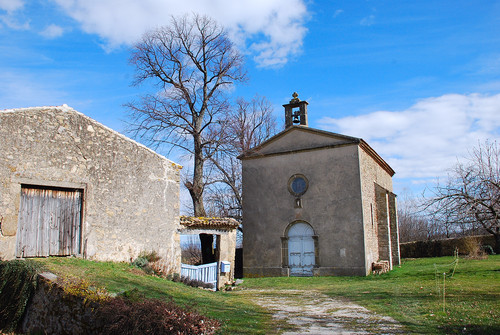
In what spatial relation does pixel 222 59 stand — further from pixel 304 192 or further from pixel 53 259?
pixel 53 259

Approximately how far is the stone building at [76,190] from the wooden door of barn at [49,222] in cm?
2

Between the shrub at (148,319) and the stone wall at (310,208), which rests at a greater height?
the stone wall at (310,208)

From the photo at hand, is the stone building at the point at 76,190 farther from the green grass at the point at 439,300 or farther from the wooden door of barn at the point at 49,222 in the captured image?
the green grass at the point at 439,300

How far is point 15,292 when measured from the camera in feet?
28.2

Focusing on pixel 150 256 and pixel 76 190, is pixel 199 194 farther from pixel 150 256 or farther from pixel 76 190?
pixel 76 190

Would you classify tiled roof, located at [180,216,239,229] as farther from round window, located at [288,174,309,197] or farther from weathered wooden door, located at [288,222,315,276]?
round window, located at [288,174,309,197]

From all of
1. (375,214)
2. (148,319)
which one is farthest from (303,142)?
(148,319)

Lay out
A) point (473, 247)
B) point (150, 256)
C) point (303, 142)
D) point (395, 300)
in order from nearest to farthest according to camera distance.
Result: 1. point (395, 300)
2. point (150, 256)
3. point (303, 142)
4. point (473, 247)

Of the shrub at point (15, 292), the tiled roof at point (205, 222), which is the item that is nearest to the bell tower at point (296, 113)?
the tiled roof at point (205, 222)

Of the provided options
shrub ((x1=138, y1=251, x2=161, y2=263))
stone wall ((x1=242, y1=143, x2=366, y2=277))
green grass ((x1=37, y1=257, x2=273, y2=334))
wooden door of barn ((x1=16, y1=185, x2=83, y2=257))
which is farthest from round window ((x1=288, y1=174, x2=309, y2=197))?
wooden door of barn ((x1=16, y1=185, x2=83, y2=257))

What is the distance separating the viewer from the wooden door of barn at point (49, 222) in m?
10.6

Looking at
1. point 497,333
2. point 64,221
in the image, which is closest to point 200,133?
point 64,221

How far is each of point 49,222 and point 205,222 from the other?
6.15m

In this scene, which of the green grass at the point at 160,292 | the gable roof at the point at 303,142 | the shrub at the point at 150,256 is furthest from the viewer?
the gable roof at the point at 303,142
